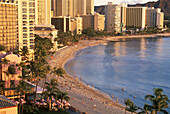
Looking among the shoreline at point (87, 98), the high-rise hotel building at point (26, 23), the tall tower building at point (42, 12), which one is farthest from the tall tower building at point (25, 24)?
the tall tower building at point (42, 12)

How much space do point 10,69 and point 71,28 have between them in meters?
145

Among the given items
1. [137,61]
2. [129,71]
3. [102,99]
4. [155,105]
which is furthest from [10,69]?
[137,61]

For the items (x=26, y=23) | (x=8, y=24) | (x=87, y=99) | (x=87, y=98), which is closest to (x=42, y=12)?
(x=26, y=23)

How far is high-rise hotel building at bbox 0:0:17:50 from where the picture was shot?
2985 inches

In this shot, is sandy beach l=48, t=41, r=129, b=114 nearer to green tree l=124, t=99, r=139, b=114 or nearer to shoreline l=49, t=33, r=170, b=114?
shoreline l=49, t=33, r=170, b=114

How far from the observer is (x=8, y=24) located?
3051 inches

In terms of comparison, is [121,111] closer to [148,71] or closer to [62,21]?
[148,71]

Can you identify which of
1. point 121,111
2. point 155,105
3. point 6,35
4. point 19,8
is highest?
point 19,8

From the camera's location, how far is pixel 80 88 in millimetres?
57875

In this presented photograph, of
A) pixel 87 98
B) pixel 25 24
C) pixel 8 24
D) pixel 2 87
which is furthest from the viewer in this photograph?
pixel 25 24

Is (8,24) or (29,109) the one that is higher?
(8,24)

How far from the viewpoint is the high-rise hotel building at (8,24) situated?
249 feet

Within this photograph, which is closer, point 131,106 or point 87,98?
point 131,106

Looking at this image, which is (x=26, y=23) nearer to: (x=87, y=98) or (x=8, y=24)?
(x=8, y=24)
